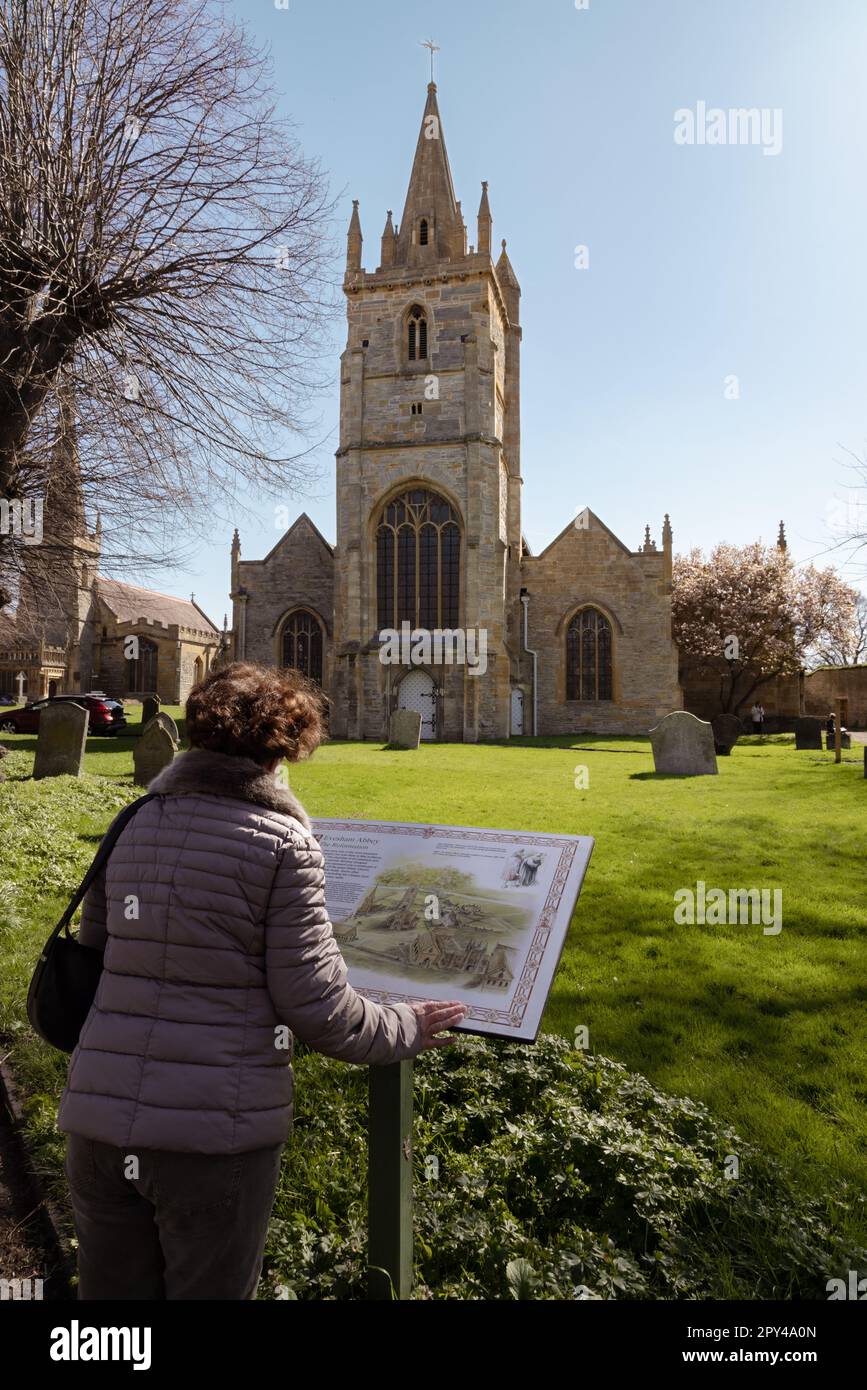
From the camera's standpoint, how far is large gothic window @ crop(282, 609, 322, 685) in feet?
97.5

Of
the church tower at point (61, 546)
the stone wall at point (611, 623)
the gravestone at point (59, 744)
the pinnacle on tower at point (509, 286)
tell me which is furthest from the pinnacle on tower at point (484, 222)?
the gravestone at point (59, 744)

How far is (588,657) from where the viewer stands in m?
29.1

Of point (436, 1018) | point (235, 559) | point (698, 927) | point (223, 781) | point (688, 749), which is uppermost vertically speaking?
point (235, 559)

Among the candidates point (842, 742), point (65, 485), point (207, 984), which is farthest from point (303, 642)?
point (207, 984)

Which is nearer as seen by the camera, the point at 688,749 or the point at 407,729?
the point at 688,749

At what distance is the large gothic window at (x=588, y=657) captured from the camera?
2895 centimetres

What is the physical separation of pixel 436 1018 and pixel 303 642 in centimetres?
2857

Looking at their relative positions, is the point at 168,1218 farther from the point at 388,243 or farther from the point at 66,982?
the point at 388,243

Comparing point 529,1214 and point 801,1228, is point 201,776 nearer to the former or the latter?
point 529,1214

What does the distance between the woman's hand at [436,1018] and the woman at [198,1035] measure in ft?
0.90

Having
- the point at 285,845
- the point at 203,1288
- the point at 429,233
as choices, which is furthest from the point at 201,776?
the point at 429,233

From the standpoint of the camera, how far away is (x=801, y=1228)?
2594 millimetres

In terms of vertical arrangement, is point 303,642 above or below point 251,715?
above
